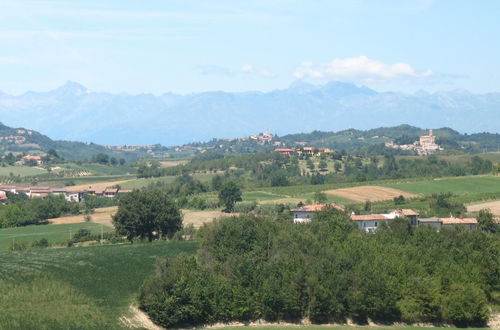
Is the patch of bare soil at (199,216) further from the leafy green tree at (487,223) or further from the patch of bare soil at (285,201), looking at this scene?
the leafy green tree at (487,223)

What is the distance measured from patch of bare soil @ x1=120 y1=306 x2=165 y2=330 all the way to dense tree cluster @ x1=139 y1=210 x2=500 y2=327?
369 mm

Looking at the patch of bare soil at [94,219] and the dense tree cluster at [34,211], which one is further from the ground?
the dense tree cluster at [34,211]

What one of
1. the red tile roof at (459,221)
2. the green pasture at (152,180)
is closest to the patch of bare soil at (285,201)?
the red tile roof at (459,221)

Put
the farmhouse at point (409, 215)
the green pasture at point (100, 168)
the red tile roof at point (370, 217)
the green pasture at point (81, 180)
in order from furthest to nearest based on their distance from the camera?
the green pasture at point (100, 168), the green pasture at point (81, 180), the farmhouse at point (409, 215), the red tile roof at point (370, 217)

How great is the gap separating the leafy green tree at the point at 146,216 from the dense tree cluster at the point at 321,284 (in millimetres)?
17482

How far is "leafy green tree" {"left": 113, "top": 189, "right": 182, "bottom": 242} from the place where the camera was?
7106cm

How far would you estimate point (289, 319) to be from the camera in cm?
4481

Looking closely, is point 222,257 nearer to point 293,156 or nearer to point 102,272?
point 102,272

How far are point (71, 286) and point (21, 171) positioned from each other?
396ft

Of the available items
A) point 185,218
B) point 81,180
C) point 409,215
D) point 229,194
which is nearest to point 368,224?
point 409,215

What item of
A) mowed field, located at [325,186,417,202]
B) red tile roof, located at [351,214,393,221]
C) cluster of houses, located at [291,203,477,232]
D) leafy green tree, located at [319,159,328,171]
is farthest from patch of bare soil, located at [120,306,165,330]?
leafy green tree, located at [319,159,328,171]

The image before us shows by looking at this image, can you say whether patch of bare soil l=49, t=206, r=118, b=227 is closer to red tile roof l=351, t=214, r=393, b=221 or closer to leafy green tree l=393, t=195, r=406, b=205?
red tile roof l=351, t=214, r=393, b=221

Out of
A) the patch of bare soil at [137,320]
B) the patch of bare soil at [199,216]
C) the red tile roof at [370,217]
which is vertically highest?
the red tile roof at [370,217]

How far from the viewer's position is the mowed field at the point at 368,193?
9856cm
